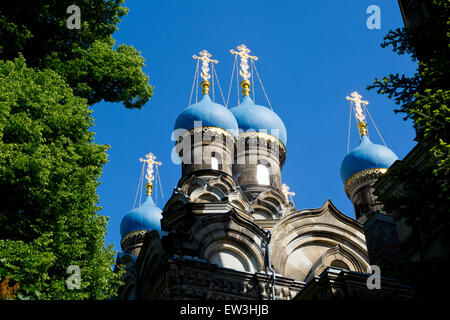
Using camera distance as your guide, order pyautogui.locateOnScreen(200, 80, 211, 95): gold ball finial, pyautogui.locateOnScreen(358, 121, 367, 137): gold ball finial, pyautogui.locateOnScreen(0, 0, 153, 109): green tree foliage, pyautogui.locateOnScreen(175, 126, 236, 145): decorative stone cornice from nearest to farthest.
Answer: pyautogui.locateOnScreen(0, 0, 153, 109): green tree foliage, pyautogui.locateOnScreen(175, 126, 236, 145): decorative stone cornice, pyautogui.locateOnScreen(200, 80, 211, 95): gold ball finial, pyautogui.locateOnScreen(358, 121, 367, 137): gold ball finial

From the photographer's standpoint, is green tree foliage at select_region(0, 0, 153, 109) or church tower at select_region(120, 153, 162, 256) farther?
church tower at select_region(120, 153, 162, 256)

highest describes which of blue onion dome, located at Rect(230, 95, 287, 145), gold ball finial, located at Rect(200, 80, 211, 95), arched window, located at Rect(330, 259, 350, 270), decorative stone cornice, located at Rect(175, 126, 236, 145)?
gold ball finial, located at Rect(200, 80, 211, 95)

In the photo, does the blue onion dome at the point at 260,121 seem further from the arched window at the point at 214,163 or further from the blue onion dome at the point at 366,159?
the arched window at the point at 214,163

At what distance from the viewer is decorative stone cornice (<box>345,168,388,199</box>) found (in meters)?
17.0

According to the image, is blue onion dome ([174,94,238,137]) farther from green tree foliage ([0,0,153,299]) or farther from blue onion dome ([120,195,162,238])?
green tree foliage ([0,0,153,299])

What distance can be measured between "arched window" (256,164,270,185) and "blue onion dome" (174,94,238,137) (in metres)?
1.59

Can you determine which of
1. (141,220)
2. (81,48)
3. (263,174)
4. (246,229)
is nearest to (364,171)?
(263,174)

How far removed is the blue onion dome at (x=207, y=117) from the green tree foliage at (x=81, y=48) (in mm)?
5358

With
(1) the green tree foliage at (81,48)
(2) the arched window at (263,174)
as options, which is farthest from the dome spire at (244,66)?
(1) the green tree foliage at (81,48)

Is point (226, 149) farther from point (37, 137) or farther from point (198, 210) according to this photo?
point (37, 137)

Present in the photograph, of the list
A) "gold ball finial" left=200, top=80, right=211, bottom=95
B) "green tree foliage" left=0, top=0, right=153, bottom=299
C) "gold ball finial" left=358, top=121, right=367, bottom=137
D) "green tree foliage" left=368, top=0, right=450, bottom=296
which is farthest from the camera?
"gold ball finial" left=358, top=121, right=367, bottom=137

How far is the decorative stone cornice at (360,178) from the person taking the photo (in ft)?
55.9

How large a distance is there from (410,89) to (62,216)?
4707 millimetres

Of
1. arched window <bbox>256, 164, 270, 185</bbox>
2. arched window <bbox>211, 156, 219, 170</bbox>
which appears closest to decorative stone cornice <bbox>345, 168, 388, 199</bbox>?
arched window <bbox>256, 164, 270, 185</bbox>
